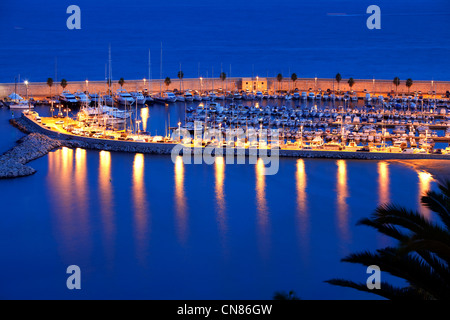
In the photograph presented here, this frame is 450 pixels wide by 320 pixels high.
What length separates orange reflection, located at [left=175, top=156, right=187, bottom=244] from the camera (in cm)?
769

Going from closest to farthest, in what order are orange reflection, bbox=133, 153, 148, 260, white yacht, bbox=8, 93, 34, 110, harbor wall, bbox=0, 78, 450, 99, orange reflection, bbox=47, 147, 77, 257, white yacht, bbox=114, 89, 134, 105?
orange reflection, bbox=133, 153, 148, 260 < orange reflection, bbox=47, 147, 77, 257 < white yacht, bbox=8, 93, 34, 110 < white yacht, bbox=114, 89, 134, 105 < harbor wall, bbox=0, 78, 450, 99

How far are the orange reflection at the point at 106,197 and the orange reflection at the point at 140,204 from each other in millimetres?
309

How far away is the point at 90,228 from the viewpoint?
25.6 ft

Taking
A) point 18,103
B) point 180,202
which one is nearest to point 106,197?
point 180,202

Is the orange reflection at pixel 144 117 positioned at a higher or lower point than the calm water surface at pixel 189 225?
higher

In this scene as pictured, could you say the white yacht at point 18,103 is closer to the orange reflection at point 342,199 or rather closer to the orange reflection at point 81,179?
the orange reflection at point 81,179

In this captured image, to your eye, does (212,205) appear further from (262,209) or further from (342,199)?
(342,199)

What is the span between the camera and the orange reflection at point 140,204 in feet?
23.9

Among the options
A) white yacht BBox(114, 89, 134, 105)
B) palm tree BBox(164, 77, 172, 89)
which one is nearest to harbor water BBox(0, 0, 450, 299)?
white yacht BBox(114, 89, 134, 105)

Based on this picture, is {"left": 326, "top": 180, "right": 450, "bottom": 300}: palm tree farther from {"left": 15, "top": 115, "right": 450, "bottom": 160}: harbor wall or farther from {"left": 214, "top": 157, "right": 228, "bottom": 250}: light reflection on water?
{"left": 15, "top": 115, "right": 450, "bottom": 160}: harbor wall

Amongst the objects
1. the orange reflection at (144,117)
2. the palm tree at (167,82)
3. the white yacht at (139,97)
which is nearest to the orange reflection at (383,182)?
the orange reflection at (144,117)

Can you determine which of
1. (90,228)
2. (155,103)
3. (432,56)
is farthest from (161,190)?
(432,56)

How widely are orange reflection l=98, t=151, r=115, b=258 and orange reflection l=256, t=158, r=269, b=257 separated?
5.63 ft

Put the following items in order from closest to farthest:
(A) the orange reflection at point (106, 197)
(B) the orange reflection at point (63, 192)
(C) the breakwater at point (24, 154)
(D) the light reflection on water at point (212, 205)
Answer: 1. (D) the light reflection on water at point (212, 205)
2. (A) the orange reflection at point (106, 197)
3. (B) the orange reflection at point (63, 192)
4. (C) the breakwater at point (24, 154)
